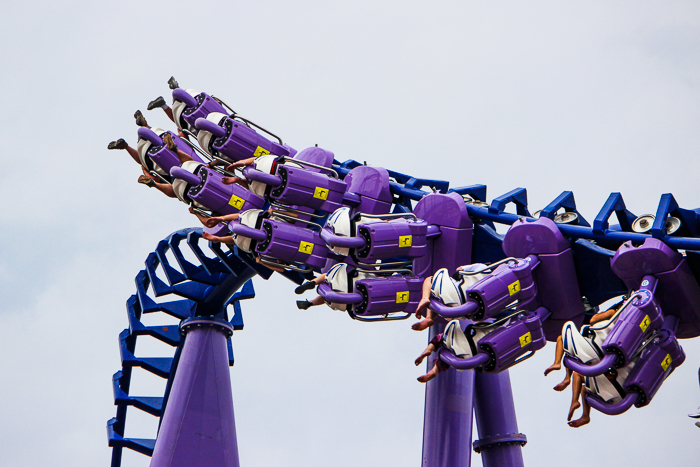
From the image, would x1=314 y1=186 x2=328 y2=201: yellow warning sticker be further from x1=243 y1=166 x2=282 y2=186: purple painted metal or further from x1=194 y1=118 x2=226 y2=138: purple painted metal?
x1=194 y1=118 x2=226 y2=138: purple painted metal

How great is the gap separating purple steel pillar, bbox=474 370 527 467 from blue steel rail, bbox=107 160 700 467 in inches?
75.7

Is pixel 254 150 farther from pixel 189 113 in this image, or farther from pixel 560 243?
pixel 560 243

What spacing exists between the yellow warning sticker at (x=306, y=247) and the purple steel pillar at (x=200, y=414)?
2480mm

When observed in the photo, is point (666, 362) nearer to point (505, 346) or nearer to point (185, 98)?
point (505, 346)

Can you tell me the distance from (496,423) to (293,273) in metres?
2.28

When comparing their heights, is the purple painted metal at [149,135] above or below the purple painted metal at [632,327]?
above

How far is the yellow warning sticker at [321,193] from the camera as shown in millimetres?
6852

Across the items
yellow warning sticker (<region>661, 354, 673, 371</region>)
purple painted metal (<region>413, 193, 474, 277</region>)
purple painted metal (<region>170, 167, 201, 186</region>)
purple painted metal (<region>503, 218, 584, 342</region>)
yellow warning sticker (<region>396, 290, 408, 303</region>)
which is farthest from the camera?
purple painted metal (<region>170, 167, 201, 186</region>)

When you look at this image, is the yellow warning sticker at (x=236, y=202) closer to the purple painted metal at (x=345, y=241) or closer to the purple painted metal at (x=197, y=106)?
the purple painted metal at (x=197, y=106)

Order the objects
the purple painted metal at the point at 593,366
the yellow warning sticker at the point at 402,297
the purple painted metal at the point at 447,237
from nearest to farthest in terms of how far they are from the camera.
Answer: the purple painted metal at the point at 593,366 < the yellow warning sticker at the point at 402,297 < the purple painted metal at the point at 447,237

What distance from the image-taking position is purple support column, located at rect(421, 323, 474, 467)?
722 cm

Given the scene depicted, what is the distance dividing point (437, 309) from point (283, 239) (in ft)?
5.54

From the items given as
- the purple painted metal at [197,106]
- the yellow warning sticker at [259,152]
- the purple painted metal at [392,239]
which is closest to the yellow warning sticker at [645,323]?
the purple painted metal at [392,239]

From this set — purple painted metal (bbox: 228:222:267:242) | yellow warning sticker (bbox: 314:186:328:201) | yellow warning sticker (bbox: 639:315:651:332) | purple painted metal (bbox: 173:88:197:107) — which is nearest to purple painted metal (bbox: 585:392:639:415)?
yellow warning sticker (bbox: 639:315:651:332)
